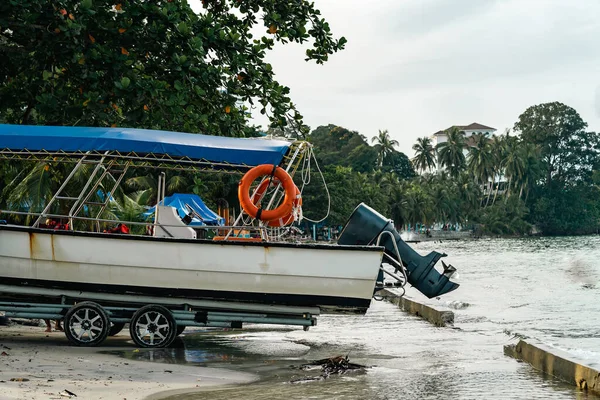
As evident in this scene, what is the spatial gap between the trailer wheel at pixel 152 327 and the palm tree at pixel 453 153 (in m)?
117

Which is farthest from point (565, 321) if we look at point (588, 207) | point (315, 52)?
point (588, 207)

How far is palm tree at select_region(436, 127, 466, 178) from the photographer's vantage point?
126625 millimetres

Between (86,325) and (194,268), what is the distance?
169 centimetres

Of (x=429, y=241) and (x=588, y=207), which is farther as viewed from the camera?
(x=588, y=207)

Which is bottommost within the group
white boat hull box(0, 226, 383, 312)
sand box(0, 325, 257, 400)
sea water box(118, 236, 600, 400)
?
sea water box(118, 236, 600, 400)

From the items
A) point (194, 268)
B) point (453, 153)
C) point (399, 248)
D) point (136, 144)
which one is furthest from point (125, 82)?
point (453, 153)

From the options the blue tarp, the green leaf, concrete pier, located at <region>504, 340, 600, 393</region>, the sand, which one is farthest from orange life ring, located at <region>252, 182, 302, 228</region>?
concrete pier, located at <region>504, 340, 600, 393</region>

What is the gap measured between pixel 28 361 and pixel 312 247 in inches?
145

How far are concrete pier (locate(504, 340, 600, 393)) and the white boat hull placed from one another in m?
2.21

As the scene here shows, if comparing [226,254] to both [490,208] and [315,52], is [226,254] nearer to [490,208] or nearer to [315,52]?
[315,52]

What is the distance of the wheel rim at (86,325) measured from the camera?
11.5 metres

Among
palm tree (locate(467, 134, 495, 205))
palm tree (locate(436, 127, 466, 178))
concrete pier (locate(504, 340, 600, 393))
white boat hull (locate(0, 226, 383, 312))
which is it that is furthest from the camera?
palm tree (locate(436, 127, 466, 178))

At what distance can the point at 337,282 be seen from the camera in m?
11.2

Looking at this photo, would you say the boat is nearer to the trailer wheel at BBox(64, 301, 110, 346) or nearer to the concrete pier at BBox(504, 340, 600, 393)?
the trailer wheel at BBox(64, 301, 110, 346)
